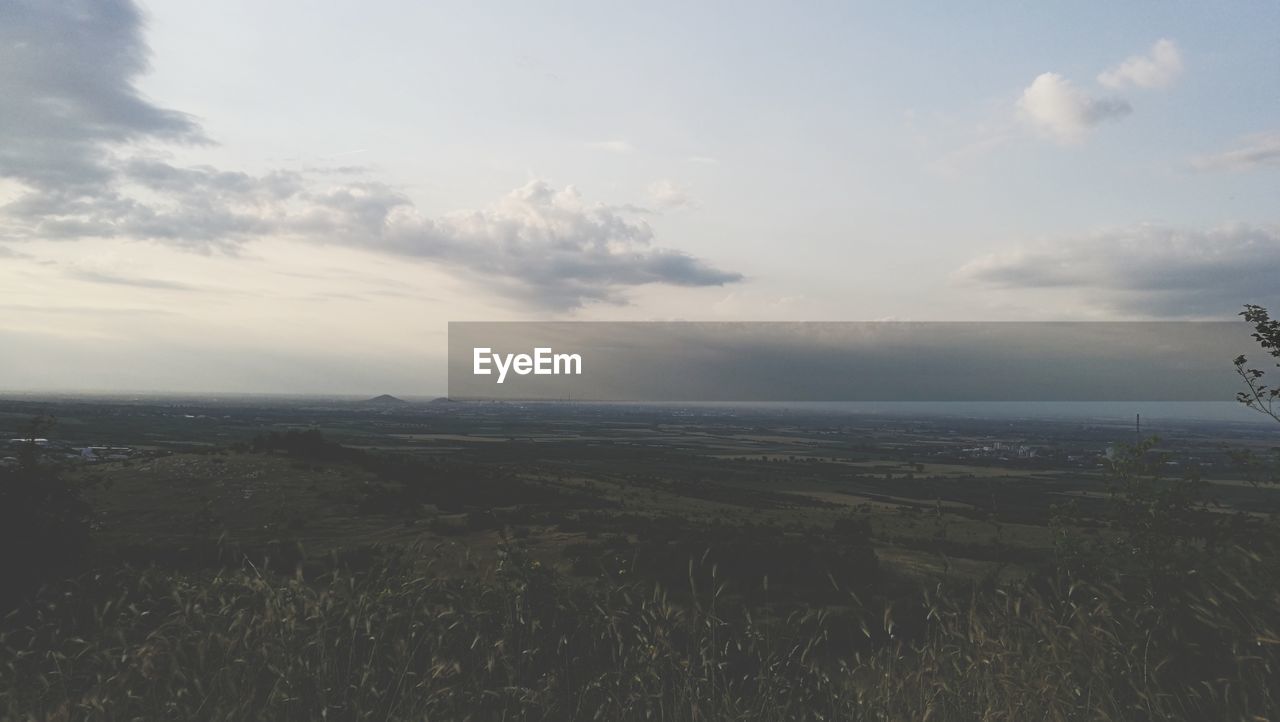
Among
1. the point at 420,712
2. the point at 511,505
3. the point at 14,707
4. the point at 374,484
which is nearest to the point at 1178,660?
the point at 420,712

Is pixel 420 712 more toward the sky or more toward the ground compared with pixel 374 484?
more toward the sky

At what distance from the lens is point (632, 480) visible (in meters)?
61.0

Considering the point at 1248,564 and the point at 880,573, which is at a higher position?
the point at 1248,564

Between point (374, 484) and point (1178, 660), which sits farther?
point (374, 484)

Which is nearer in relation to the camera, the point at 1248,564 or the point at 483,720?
the point at 483,720

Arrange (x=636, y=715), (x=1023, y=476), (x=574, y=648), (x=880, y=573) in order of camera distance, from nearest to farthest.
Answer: (x=636, y=715)
(x=574, y=648)
(x=880, y=573)
(x=1023, y=476)

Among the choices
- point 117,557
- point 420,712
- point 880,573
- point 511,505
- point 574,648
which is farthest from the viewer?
point 511,505

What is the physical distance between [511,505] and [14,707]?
3454cm

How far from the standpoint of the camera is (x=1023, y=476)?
3907 inches

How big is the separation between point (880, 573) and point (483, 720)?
20185 mm

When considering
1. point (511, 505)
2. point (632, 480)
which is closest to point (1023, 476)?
point (632, 480)

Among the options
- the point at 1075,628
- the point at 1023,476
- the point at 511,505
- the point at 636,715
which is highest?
the point at 1075,628

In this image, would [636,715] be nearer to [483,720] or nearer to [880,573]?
[483,720]

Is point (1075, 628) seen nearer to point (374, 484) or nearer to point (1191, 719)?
point (1191, 719)
